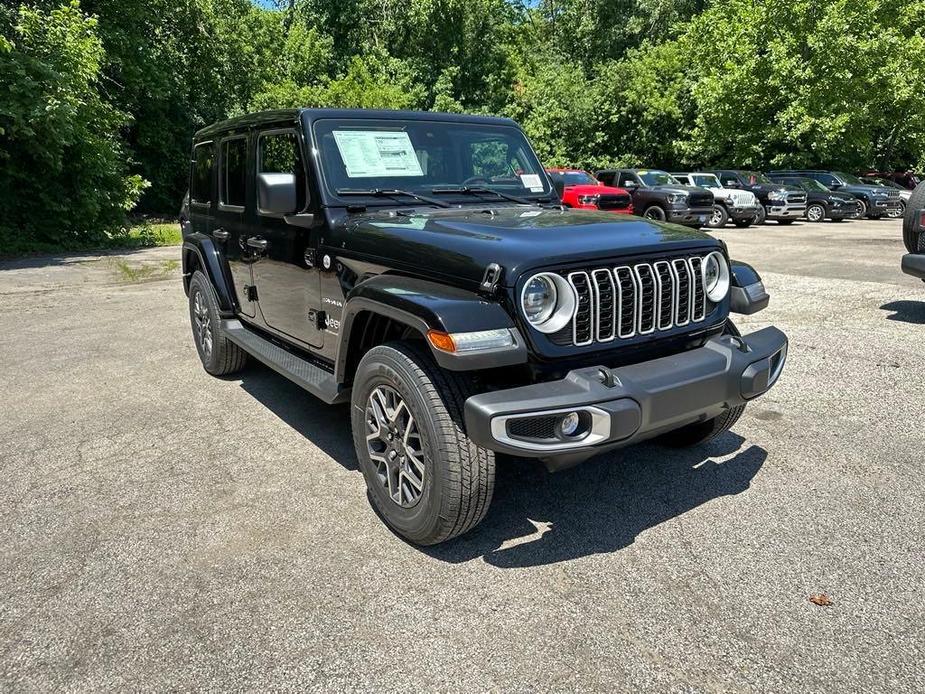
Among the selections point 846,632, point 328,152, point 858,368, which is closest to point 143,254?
point 328,152

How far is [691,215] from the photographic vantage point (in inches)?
719

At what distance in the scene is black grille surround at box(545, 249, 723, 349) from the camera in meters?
2.94

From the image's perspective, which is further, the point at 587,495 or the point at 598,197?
the point at 598,197

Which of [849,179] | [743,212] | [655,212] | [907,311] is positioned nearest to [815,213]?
[849,179]

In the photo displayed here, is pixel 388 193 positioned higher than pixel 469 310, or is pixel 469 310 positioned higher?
pixel 388 193

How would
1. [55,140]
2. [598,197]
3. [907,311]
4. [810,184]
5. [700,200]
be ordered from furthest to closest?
1. [810,184]
2. [700,200]
3. [598,197]
4. [55,140]
5. [907,311]

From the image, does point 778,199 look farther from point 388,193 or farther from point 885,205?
point 388,193

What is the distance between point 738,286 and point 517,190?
1.44 metres

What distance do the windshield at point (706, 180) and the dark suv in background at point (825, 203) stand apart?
3957mm

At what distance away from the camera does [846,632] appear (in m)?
2.54

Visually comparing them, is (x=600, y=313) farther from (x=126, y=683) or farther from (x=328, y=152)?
(x=126, y=683)

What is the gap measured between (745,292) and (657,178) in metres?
16.9

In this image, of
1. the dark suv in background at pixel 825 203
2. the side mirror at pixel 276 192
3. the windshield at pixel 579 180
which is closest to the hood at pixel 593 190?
the windshield at pixel 579 180

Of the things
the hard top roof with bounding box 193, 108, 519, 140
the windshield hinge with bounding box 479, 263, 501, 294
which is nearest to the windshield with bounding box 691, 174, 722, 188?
the hard top roof with bounding box 193, 108, 519, 140
